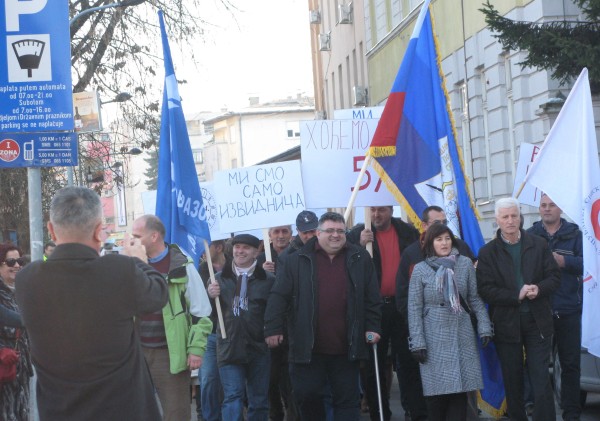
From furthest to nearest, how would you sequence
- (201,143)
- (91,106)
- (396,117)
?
(201,143) < (91,106) < (396,117)

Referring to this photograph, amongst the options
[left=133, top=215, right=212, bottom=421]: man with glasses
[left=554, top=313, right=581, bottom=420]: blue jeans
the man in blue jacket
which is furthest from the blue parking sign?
[left=554, top=313, right=581, bottom=420]: blue jeans

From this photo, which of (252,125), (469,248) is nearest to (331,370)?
(469,248)

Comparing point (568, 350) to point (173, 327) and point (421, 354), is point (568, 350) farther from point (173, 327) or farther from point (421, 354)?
point (173, 327)

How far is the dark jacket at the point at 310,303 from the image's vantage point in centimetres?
940

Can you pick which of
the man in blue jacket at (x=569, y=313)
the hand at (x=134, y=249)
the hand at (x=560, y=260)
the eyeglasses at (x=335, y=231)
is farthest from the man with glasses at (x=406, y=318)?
the hand at (x=134, y=249)

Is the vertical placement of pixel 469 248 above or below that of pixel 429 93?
below

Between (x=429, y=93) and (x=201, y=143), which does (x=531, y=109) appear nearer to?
(x=429, y=93)

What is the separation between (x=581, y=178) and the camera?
382 inches

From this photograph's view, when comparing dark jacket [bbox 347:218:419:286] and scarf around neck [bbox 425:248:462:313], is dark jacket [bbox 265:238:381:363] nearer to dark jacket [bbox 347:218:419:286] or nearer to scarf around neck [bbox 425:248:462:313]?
scarf around neck [bbox 425:248:462:313]

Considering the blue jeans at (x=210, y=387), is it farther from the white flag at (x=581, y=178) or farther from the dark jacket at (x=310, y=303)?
the white flag at (x=581, y=178)

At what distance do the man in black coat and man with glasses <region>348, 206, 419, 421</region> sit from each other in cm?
A: 596

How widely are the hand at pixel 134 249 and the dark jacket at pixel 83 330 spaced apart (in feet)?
1.06

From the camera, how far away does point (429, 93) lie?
38.3ft

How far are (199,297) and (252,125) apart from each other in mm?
99099
